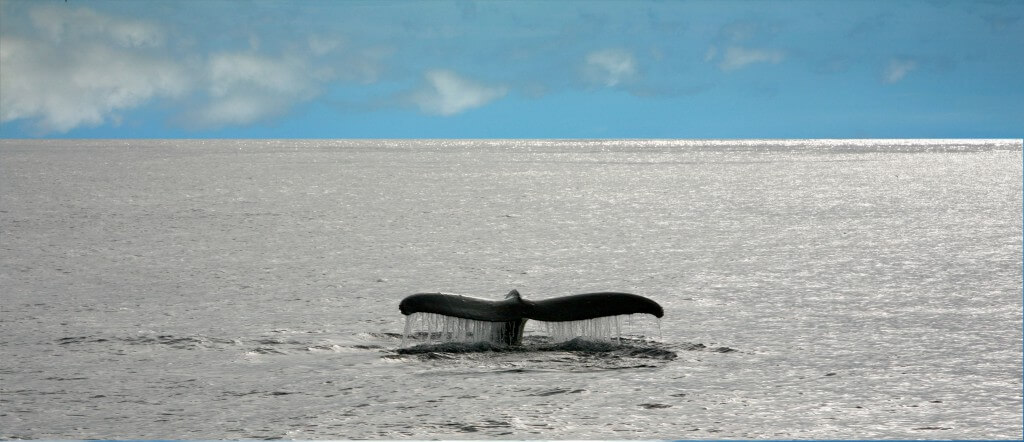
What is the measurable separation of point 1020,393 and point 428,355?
5284mm

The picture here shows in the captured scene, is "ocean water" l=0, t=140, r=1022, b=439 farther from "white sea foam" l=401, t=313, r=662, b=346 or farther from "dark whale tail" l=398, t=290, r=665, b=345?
"dark whale tail" l=398, t=290, r=665, b=345

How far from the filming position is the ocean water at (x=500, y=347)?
9.22m

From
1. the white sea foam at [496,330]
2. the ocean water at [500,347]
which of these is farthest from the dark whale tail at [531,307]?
the ocean water at [500,347]

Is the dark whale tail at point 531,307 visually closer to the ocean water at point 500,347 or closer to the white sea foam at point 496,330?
the white sea foam at point 496,330

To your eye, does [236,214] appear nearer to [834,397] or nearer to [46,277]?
[46,277]

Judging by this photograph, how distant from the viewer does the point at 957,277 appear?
728 inches

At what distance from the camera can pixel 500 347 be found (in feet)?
39.0

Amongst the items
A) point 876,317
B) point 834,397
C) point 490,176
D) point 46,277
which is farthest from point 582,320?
point 490,176

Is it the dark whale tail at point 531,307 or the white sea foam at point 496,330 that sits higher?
the dark whale tail at point 531,307

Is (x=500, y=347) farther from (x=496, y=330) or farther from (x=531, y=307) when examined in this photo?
(x=531, y=307)

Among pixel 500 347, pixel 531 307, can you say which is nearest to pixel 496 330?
pixel 500 347

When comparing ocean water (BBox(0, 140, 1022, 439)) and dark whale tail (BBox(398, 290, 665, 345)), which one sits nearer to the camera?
ocean water (BBox(0, 140, 1022, 439))

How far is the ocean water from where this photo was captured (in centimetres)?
922

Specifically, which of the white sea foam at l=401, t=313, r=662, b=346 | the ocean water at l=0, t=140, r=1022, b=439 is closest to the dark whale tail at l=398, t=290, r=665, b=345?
the white sea foam at l=401, t=313, r=662, b=346
